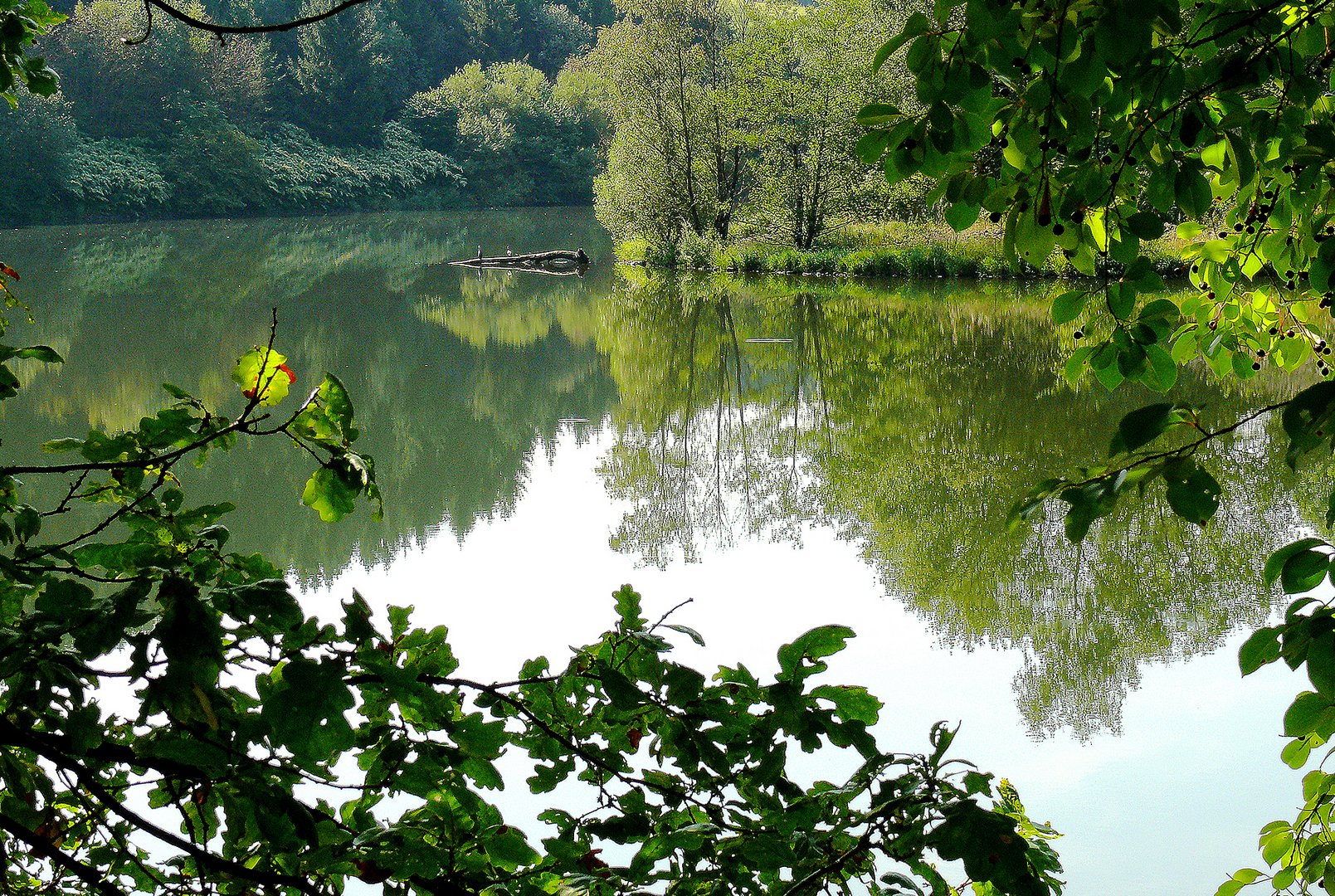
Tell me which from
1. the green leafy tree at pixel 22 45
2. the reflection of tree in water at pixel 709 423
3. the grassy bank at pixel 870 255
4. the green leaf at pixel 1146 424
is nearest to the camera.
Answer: the green leaf at pixel 1146 424

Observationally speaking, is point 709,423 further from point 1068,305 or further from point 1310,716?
point 1310,716

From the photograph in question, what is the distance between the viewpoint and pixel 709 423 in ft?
31.4

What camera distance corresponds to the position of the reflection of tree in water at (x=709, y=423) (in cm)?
675

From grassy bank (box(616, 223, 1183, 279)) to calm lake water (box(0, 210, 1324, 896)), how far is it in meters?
2.11

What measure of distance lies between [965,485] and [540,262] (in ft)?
52.7

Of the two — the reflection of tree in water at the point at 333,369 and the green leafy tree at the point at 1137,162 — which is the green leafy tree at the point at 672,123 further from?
the green leafy tree at the point at 1137,162

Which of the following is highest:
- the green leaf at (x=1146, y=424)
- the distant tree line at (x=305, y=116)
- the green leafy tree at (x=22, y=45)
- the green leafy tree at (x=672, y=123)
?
the distant tree line at (x=305, y=116)

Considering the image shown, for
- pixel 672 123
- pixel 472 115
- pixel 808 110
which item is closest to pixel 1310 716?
pixel 808 110

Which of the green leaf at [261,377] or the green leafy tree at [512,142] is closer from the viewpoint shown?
the green leaf at [261,377]

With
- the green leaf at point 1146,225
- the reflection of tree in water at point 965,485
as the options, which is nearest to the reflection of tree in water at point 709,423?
the reflection of tree in water at point 965,485

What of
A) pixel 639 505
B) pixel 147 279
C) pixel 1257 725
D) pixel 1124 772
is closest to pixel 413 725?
pixel 1124 772

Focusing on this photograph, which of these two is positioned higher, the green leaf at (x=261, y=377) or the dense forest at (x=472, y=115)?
the dense forest at (x=472, y=115)

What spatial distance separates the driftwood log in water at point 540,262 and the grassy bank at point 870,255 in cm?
111

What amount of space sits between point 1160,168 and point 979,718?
329 cm
